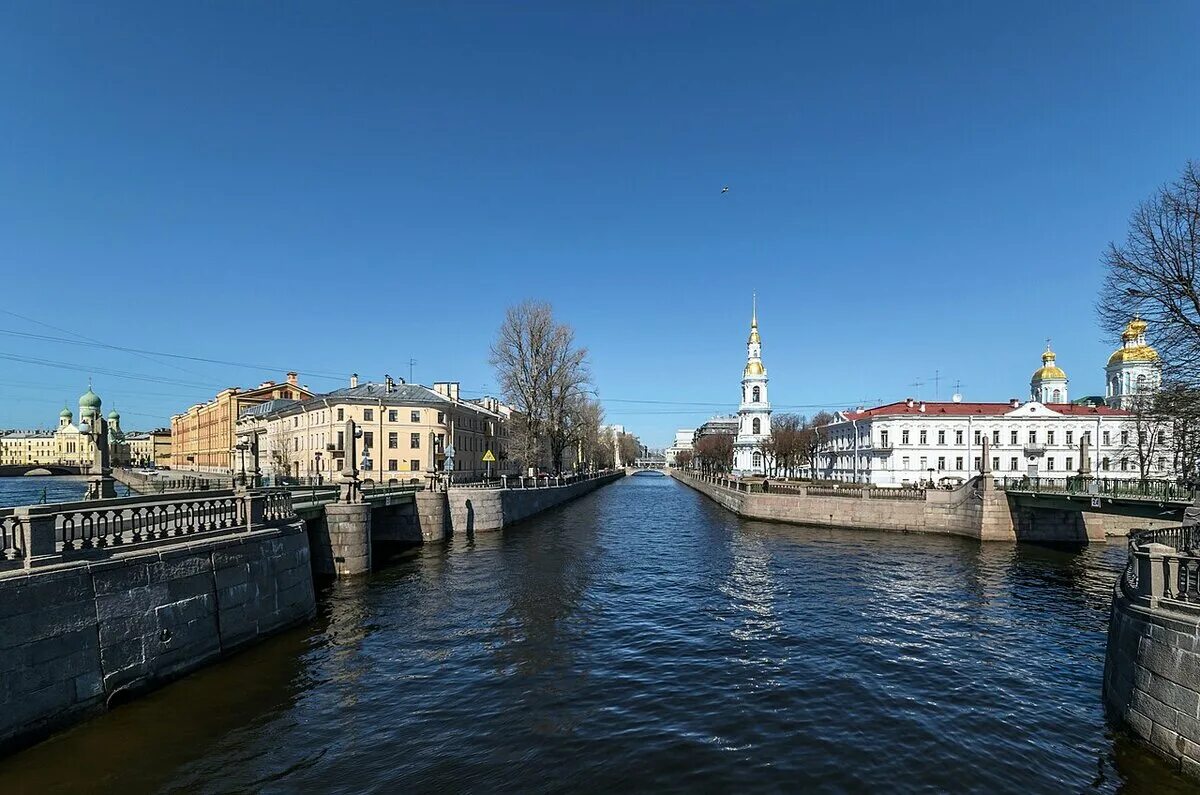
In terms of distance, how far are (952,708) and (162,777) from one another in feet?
47.7

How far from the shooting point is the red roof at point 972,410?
66.7 meters

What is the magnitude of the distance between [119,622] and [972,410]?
268 ft

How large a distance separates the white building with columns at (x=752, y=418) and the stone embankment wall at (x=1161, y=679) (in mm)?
93957

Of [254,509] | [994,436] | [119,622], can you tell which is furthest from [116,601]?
[994,436]

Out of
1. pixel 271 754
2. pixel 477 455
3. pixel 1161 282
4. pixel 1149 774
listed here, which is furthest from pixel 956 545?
pixel 477 455

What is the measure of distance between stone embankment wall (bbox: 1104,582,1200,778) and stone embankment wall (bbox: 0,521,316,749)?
59.4 ft

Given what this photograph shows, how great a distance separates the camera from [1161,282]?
1900 cm

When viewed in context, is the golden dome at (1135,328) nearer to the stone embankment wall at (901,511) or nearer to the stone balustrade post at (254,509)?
the stone embankment wall at (901,511)

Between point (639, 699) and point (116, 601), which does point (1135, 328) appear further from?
point (116, 601)

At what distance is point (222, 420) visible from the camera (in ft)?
327

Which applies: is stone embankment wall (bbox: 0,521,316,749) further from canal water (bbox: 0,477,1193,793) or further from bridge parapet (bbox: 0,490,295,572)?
canal water (bbox: 0,477,1193,793)

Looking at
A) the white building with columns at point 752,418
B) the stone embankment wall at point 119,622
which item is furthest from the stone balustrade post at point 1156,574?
the white building with columns at point 752,418

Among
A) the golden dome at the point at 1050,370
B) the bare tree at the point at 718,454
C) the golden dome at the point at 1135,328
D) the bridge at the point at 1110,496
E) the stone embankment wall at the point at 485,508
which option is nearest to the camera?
the golden dome at the point at 1135,328

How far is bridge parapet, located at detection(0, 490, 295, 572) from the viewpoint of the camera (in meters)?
9.95
